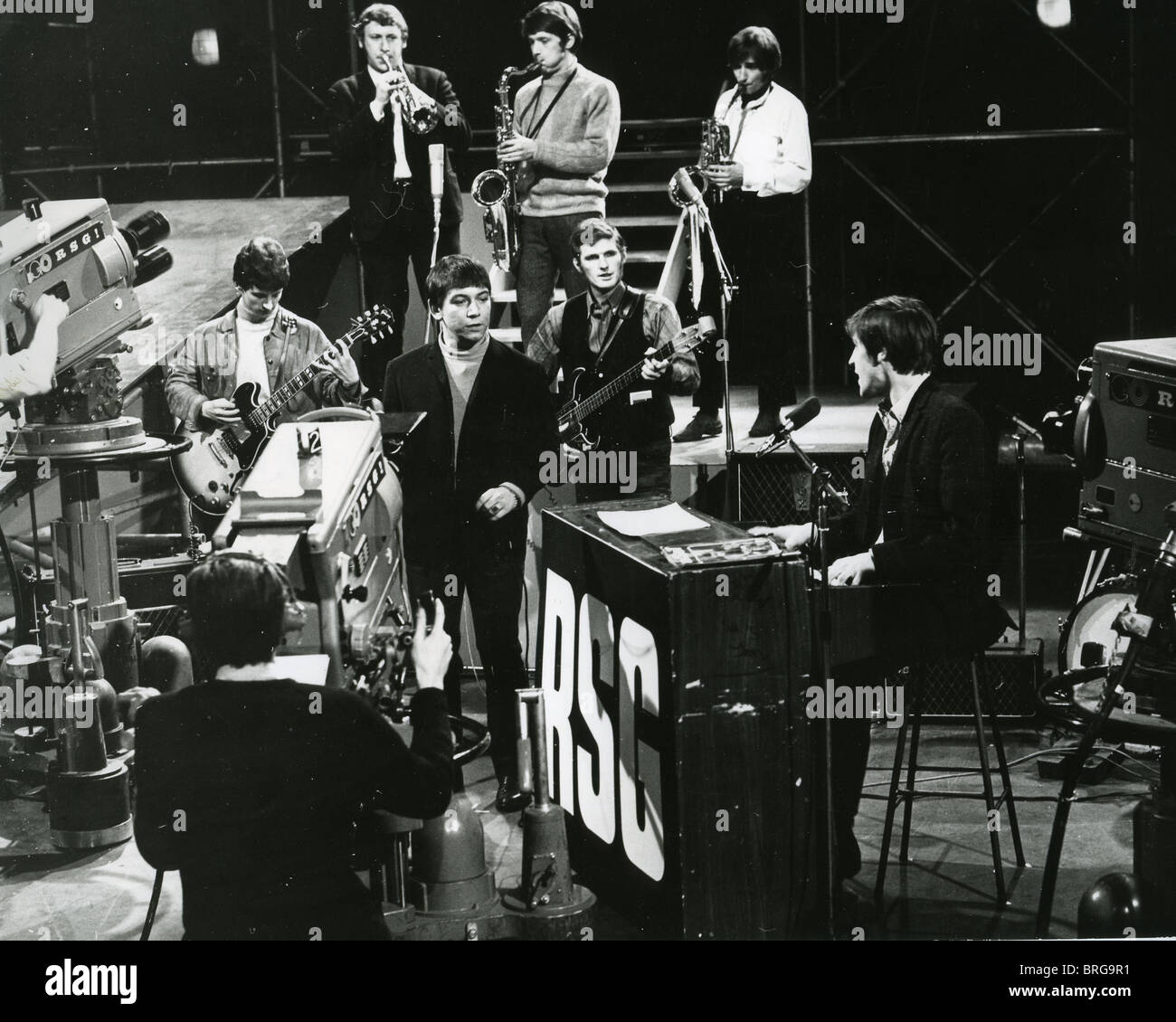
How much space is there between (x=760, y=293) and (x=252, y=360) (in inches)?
74.5

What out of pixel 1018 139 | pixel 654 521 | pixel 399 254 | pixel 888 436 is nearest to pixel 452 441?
pixel 654 521

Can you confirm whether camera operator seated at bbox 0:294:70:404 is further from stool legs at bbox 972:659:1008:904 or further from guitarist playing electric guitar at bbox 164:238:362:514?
stool legs at bbox 972:659:1008:904

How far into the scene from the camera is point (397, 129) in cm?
545

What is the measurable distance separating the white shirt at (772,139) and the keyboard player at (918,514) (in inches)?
66.9

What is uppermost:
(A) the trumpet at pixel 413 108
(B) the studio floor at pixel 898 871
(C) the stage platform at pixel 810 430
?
(A) the trumpet at pixel 413 108

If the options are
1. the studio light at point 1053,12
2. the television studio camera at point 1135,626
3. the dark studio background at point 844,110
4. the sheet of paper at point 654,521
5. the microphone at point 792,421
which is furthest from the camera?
the studio light at point 1053,12

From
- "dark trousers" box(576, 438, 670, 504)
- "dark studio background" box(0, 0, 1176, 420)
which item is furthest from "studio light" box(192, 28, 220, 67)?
"dark trousers" box(576, 438, 670, 504)

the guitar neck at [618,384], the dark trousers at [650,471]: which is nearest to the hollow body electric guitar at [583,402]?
the guitar neck at [618,384]

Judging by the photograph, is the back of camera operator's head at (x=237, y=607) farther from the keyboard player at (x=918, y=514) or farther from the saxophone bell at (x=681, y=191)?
the saxophone bell at (x=681, y=191)

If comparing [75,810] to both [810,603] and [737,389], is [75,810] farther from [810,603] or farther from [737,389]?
[737,389]

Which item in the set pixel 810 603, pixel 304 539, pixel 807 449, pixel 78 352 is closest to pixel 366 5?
pixel 78 352

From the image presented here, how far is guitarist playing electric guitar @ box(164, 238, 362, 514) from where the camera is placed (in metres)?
5.00

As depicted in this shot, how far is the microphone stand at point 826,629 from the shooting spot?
349cm

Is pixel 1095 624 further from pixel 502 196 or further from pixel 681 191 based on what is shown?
pixel 502 196
